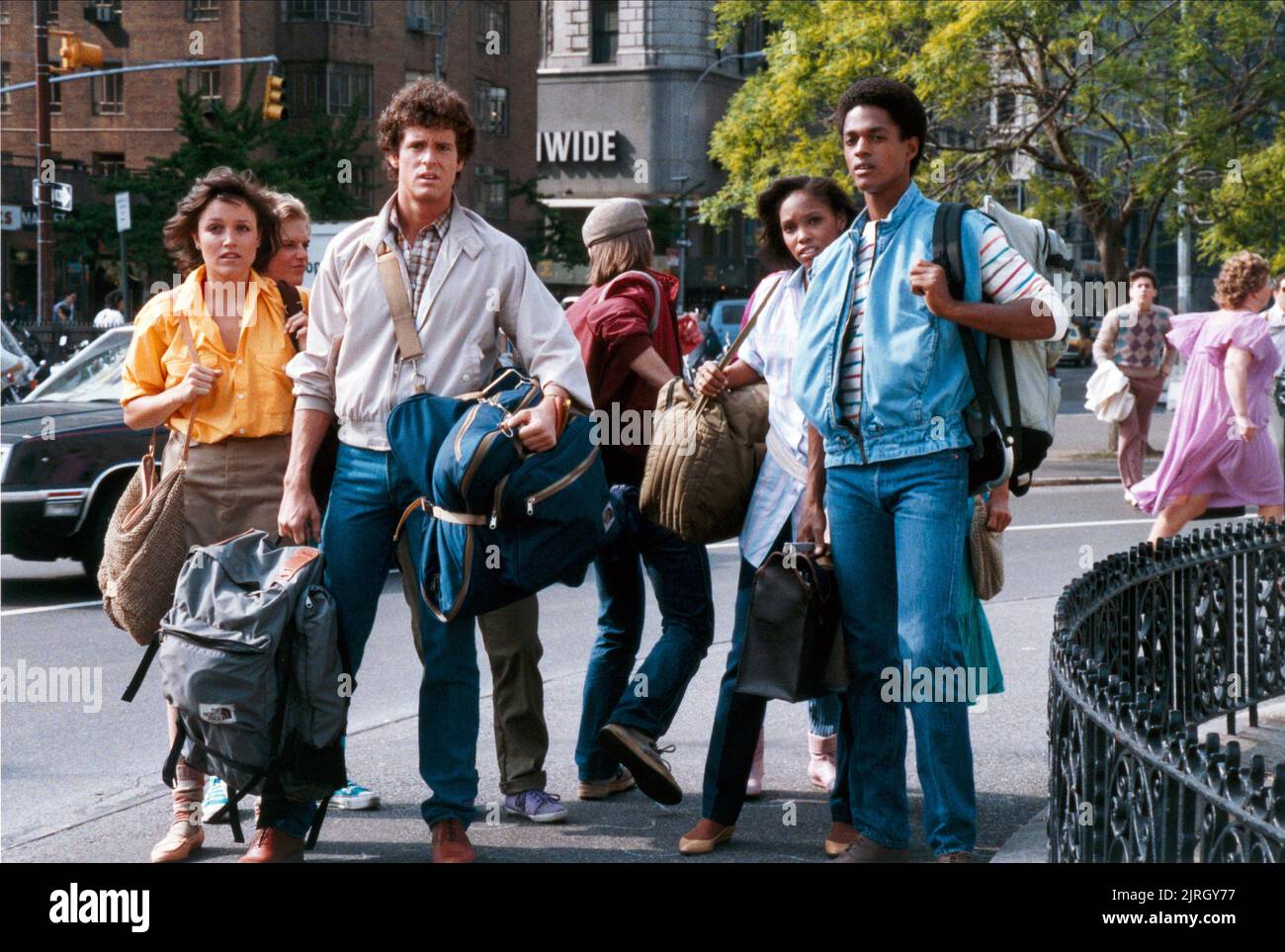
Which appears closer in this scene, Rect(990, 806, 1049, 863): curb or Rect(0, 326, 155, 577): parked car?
Rect(990, 806, 1049, 863): curb

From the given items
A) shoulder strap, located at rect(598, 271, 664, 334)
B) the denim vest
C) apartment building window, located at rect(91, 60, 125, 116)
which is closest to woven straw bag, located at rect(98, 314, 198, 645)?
shoulder strap, located at rect(598, 271, 664, 334)

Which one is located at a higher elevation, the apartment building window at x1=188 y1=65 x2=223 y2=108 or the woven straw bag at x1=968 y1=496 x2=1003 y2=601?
the apartment building window at x1=188 y1=65 x2=223 y2=108

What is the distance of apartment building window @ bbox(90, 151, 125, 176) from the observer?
49812 mm

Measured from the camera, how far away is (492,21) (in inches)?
2275

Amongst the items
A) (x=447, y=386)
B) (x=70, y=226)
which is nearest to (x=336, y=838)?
(x=447, y=386)

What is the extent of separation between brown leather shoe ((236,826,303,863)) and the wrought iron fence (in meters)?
2.03

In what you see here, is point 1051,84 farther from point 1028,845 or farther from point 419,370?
point 419,370

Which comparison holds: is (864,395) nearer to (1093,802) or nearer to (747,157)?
(1093,802)

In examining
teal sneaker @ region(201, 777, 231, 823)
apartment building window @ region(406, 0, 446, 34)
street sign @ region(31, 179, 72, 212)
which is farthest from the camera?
apartment building window @ region(406, 0, 446, 34)

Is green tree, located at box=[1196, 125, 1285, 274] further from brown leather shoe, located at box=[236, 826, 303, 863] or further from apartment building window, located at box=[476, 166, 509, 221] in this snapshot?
apartment building window, located at box=[476, 166, 509, 221]

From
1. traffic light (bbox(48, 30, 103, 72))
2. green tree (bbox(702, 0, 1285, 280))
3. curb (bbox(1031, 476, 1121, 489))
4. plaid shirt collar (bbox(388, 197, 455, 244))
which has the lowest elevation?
curb (bbox(1031, 476, 1121, 489))

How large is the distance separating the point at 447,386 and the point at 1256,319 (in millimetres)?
6487

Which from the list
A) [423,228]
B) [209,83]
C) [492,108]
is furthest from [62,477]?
[492,108]
